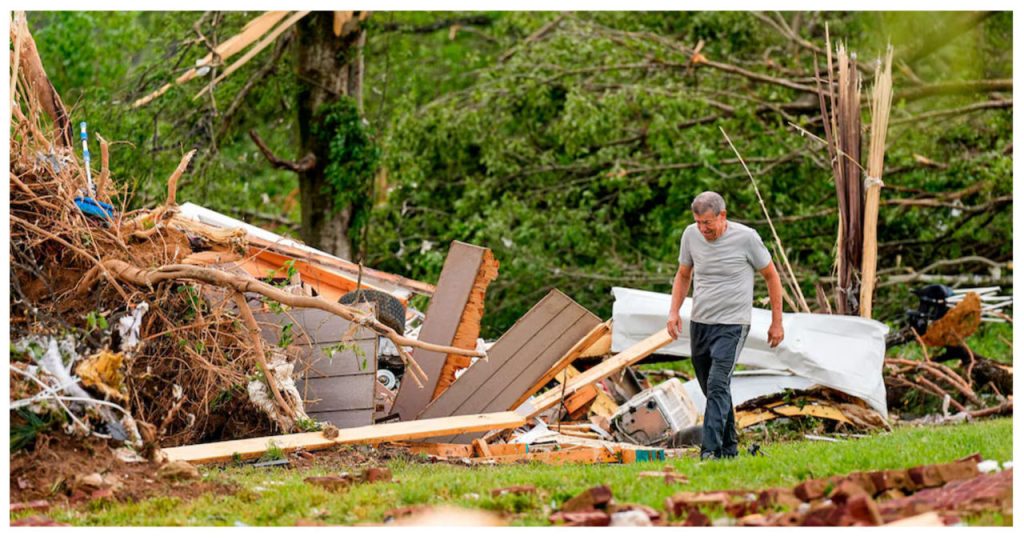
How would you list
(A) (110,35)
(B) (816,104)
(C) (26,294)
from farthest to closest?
(A) (110,35)
(B) (816,104)
(C) (26,294)

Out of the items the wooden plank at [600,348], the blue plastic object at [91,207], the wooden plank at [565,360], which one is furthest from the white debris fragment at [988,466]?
the blue plastic object at [91,207]

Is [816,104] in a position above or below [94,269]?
above

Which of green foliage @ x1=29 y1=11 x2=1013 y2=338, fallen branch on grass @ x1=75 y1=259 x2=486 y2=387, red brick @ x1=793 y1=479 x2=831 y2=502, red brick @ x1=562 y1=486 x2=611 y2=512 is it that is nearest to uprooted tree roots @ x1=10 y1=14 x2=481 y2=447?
fallen branch on grass @ x1=75 y1=259 x2=486 y2=387

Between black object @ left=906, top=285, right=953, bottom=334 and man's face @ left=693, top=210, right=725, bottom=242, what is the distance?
15.3ft

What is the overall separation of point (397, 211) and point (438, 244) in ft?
2.79

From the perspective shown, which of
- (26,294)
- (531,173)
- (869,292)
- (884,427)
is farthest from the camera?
(531,173)

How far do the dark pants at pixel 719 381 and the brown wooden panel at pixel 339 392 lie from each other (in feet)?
8.02

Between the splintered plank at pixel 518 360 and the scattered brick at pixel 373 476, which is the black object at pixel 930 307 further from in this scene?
the scattered brick at pixel 373 476

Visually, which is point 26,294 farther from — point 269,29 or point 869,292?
point 269,29

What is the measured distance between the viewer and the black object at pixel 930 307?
11422mm

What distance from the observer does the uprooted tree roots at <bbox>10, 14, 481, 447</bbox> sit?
7.50 m

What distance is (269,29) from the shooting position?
51.8ft

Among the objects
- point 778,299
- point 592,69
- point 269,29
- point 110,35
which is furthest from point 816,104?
point 110,35

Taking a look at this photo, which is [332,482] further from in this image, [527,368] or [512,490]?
[527,368]
